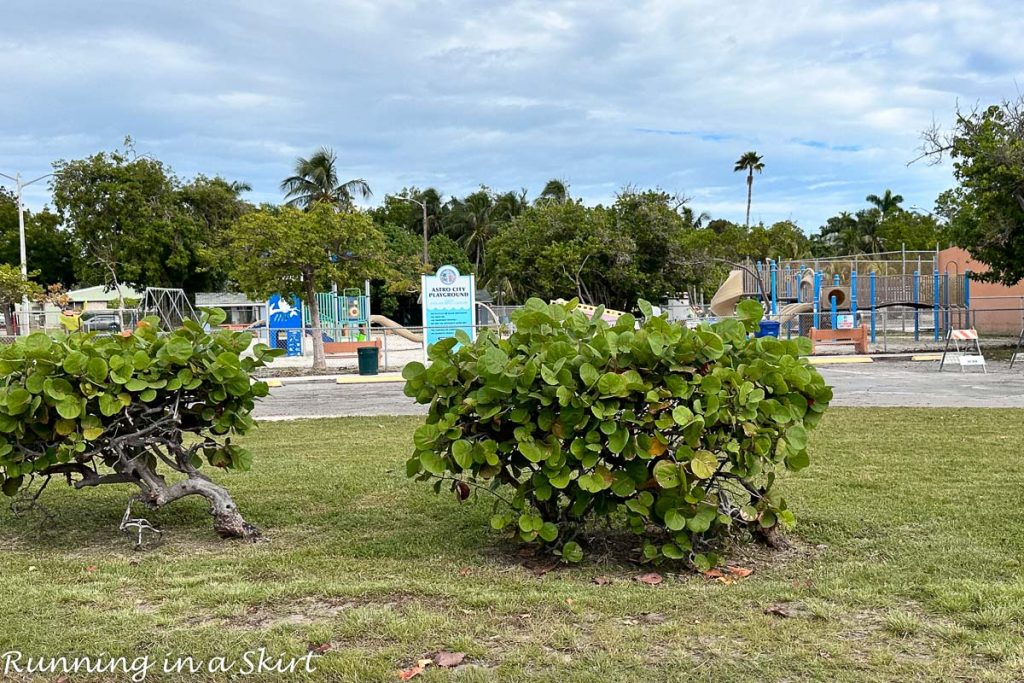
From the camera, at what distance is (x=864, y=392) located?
1557 centimetres

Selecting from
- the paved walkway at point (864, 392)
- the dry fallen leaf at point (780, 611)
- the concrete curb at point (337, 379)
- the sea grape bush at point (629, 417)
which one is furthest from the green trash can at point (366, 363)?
the dry fallen leaf at point (780, 611)

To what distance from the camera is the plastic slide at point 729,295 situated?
40281mm

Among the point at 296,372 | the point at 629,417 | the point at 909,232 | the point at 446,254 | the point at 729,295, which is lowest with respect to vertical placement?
the point at 296,372

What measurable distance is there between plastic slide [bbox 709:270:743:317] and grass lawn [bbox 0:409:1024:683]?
33.9 metres

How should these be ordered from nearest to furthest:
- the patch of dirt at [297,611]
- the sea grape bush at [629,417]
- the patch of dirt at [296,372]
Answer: the patch of dirt at [297,611], the sea grape bush at [629,417], the patch of dirt at [296,372]

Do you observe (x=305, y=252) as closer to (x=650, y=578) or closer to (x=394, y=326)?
(x=394, y=326)

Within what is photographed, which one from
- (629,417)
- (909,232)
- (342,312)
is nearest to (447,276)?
(342,312)

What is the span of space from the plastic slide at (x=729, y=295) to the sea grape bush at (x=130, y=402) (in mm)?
36051

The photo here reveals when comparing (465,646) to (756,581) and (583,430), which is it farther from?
(756,581)

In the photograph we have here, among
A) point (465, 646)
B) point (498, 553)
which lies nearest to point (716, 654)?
point (465, 646)

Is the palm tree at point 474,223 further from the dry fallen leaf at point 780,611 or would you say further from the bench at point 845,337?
A: the dry fallen leaf at point 780,611

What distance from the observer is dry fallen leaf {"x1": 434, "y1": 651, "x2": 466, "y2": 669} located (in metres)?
3.45

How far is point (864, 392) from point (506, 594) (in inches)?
509

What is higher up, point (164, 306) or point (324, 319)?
point (164, 306)
